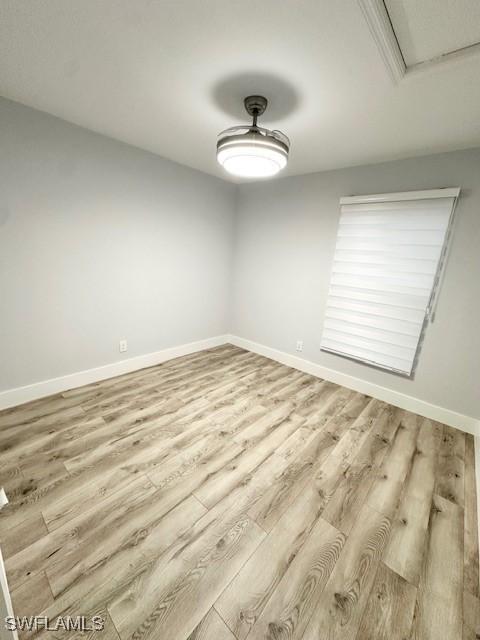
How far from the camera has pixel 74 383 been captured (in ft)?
8.07

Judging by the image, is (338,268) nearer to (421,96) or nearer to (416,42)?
(421,96)

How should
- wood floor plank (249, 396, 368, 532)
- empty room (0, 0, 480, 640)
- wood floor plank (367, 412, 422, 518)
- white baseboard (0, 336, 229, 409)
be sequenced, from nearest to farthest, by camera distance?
1. empty room (0, 0, 480, 640)
2. wood floor plank (249, 396, 368, 532)
3. wood floor plank (367, 412, 422, 518)
4. white baseboard (0, 336, 229, 409)

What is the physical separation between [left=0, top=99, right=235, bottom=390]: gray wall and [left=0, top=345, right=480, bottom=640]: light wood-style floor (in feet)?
1.99

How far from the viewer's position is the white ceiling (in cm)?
97

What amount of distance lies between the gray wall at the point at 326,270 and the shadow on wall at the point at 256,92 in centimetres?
127

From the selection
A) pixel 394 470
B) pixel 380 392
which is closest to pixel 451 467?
pixel 394 470

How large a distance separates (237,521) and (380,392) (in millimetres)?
2025

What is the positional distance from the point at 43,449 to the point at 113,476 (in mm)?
578

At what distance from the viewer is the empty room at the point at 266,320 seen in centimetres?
105

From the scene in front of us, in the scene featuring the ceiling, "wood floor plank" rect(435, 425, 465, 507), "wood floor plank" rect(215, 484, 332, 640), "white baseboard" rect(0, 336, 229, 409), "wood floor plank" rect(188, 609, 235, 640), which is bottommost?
"wood floor plank" rect(188, 609, 235, 640)

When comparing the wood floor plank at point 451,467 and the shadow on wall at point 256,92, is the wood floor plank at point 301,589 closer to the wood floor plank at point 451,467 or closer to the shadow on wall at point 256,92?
the wood floor plank at point 451,467

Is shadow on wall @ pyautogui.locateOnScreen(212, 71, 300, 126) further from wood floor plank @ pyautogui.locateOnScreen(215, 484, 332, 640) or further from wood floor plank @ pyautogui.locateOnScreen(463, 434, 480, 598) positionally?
wood floor plank @ pyautogui.locateOnScreen(463, 434, 480, 598)
